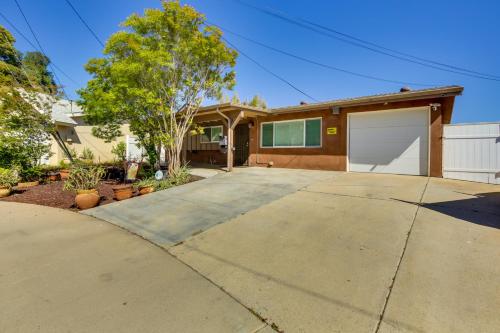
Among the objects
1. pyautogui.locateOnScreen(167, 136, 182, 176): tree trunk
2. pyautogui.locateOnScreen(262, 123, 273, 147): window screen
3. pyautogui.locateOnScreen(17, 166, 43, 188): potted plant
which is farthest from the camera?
pyautogui.locateOnScreen(262, 123, 273, 147): window screen

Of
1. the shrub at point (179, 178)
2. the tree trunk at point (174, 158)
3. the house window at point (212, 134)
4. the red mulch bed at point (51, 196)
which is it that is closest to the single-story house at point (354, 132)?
the house window at point (212, 134)

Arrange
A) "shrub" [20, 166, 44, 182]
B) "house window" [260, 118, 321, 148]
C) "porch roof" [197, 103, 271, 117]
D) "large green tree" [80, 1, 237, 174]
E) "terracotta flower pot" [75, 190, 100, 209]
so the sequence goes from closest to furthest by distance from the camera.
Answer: "terracotta flower pot" [75, 190, 100, 209], "large green tree" [80, 1, 237, 174], "shrub" [20, 166, 44, 182], "porch roof" [197, 103, 271, 117], "house window" [260, 118, 321, 148]

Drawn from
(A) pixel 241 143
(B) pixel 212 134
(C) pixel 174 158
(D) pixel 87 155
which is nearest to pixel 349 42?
(A) pixel 241 143

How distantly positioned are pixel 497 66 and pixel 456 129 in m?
17.6

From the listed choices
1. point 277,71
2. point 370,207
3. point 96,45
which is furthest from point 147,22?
point 277,71

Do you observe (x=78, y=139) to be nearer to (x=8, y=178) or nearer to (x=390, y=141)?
(x=8, y=178)

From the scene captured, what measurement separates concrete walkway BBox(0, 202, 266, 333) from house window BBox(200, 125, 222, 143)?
10.5m

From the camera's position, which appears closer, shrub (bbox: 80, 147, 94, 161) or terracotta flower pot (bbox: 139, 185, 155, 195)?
terracotta flower pot (bbox: 139, 185, 155, 195)

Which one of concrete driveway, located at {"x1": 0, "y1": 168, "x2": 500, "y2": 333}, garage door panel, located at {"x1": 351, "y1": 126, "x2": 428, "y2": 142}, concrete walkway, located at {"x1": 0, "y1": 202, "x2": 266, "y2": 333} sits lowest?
concrete walkway, located at {"x1": 0, "y1": 202, "x2": 266, "y2": 333}

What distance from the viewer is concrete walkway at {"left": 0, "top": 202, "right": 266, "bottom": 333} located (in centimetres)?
219

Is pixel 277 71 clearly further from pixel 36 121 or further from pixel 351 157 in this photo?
pixel 36 121

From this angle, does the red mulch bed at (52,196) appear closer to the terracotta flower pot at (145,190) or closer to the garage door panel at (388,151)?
the terracotta flower pot at (145,190)

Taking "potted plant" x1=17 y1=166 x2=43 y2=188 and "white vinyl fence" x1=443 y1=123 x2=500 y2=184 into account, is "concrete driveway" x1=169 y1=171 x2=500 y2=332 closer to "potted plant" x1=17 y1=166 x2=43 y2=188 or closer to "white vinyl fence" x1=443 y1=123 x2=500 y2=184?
"white vinyl fence" x1=443 y1=123 x2=500 y2=184

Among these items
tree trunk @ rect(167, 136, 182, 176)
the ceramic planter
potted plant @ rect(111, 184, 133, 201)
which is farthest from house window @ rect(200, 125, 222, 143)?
potted plant @ rect(111, 184, 133, 201)
